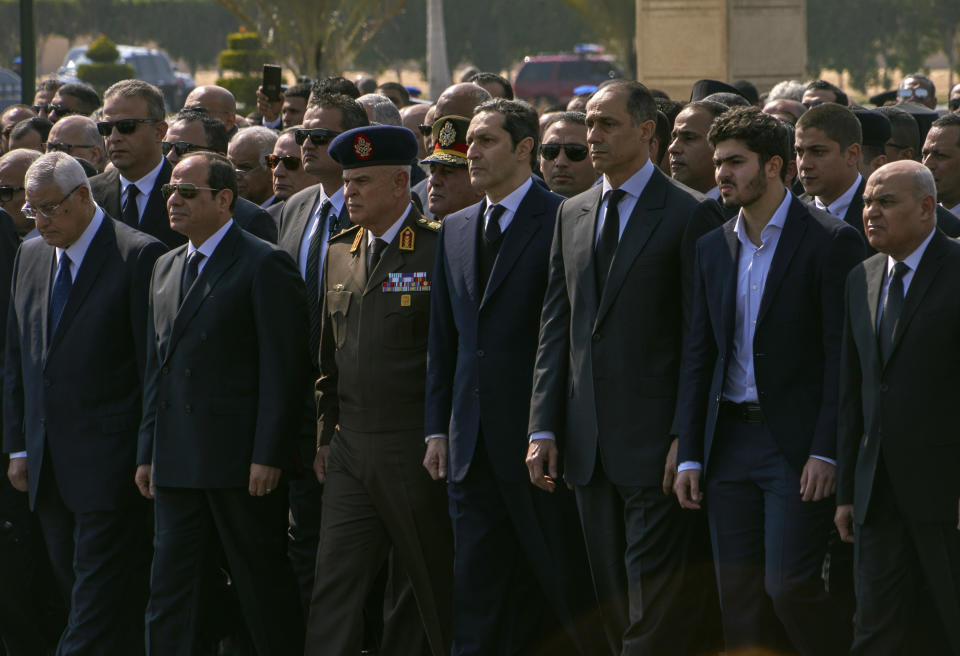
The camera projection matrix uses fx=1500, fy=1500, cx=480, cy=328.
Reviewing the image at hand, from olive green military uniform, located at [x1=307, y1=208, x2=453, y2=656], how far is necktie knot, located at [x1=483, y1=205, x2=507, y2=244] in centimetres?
35

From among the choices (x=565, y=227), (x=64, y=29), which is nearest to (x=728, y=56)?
(x=565, y=227)

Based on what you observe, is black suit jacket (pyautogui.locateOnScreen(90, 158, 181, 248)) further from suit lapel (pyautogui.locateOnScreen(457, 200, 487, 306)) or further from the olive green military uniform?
suit lapel (pyautogui.locateOnScreen(457, 200, 487, 306))

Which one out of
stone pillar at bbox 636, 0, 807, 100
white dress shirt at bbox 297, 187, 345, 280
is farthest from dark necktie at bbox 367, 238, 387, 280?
stone pillar at bbox 636, 0, 807, 100

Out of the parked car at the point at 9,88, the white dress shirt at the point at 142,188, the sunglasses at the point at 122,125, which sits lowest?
the white dress shirt at the point at 142,188

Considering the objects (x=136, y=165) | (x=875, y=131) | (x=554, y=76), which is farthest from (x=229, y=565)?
(x=554, y=76)

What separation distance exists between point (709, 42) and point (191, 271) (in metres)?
12.5

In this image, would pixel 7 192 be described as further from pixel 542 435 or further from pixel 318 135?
pixel 542 435

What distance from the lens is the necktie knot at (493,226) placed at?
648 centimetres

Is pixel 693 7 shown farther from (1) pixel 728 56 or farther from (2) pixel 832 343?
(2) pixel 832 343

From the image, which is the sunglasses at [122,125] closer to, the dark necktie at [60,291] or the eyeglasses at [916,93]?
the dark necktie at [60,291]

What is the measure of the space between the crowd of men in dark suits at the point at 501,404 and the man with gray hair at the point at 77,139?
6.97 ft

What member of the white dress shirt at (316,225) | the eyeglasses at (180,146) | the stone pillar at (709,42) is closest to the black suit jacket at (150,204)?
the eyeglasses at (180,146)

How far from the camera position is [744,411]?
232 inches

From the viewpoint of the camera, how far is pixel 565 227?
6316 millimetres
